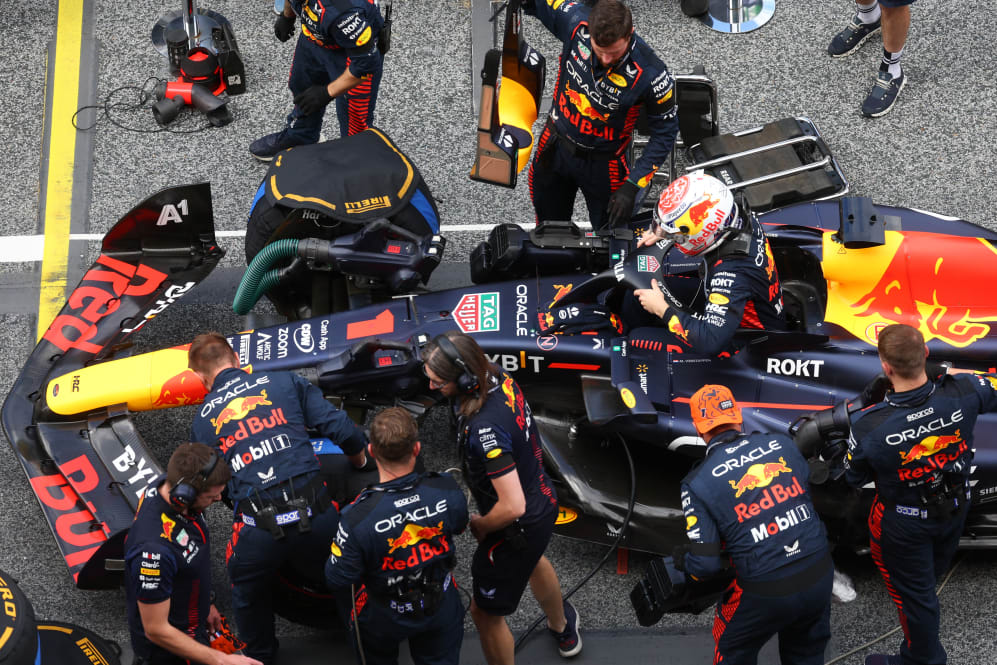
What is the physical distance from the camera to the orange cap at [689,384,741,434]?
165 inches

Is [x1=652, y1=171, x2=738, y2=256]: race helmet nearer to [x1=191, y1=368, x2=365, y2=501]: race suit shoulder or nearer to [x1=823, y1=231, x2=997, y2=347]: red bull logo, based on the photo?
[x1=823, y1=231, x2=997, y2=347]: red bull logo

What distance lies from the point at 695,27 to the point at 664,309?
146 inches

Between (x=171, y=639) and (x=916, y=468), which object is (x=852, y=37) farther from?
(x=171, y=639)

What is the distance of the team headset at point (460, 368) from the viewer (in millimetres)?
4098

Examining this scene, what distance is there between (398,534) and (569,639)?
1413mm

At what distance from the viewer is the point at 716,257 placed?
4.85 m


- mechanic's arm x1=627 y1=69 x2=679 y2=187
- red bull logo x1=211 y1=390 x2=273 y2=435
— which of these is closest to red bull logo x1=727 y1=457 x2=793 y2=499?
red bull logo x1=211 y1=390 x2=273 y2=435

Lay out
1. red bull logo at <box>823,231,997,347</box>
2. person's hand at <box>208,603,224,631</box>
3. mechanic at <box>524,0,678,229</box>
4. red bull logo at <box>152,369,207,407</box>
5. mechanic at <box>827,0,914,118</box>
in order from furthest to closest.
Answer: mechanic at <box>827,0,914,118</box> < mechanic at <box>524,0,678,229</box> < red bull logo at <box>152,369,207,407</box> < red bull logo at <box>823,231,997,347</box> < person's hand at <box>208,603,224,631</box>

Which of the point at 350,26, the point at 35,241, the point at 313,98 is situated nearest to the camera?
the point at 350,26

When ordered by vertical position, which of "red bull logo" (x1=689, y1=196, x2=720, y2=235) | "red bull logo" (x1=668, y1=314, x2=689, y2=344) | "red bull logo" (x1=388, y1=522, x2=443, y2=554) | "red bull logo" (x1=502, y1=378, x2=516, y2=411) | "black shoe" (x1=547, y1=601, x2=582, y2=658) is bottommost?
"black shoe" (x1=547, y1=601, x2=582, y2=658)

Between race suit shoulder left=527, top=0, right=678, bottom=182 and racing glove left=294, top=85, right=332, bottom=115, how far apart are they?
4.67 ft

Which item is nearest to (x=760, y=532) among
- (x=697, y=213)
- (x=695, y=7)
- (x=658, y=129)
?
(x=697, y=213)

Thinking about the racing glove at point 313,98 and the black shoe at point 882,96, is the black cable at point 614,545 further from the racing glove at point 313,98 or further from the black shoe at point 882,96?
the black shoe at point 882,96

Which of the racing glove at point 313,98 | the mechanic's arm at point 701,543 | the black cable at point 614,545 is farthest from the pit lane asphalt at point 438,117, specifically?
the mechanic's arm at point 701,543
